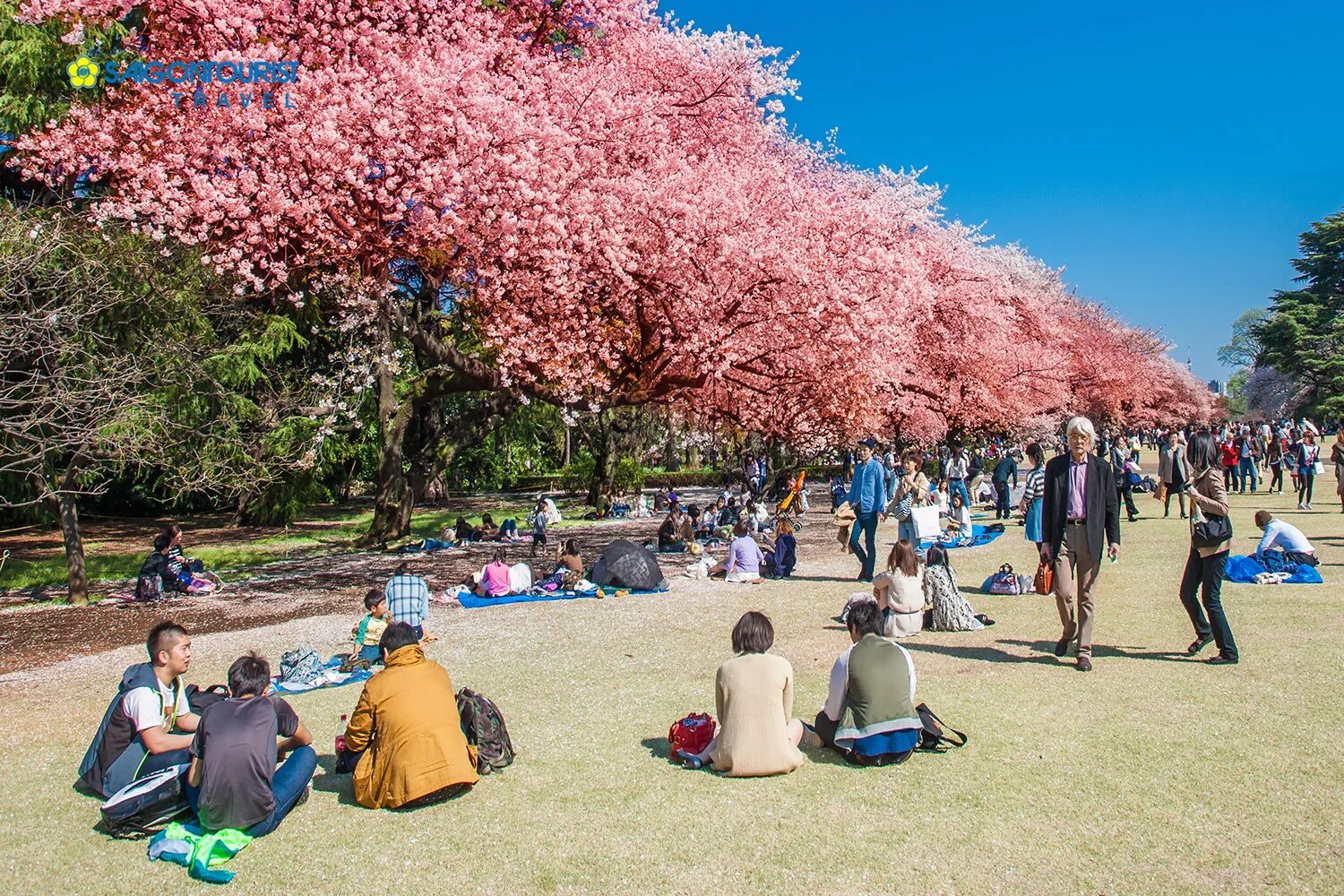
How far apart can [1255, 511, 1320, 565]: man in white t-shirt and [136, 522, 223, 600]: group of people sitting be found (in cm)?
1529

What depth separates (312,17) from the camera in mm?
15531

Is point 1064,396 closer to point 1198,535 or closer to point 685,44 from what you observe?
point 685,44

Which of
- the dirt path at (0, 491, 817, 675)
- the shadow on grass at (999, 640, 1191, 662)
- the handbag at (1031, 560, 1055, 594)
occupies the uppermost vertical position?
the handbag at (1031, 560, 1055, 594)

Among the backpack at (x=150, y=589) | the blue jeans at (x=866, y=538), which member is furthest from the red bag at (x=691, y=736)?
the backpack at (x=150, y=589)

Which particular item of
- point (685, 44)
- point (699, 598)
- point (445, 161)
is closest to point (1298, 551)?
point (699, 598)

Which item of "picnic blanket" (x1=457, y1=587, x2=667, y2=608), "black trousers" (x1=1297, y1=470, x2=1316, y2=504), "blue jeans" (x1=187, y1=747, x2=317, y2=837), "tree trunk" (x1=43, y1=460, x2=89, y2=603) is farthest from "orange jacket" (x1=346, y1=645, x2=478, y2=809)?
"black trousers" (x1=1297, y1=470, x2=1316, y2=504)

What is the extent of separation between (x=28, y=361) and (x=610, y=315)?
9.34 m

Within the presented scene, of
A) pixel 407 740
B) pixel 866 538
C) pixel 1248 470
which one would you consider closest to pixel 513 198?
pixel 866 538

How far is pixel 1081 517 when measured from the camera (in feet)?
25.3

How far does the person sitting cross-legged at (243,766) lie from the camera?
490cm

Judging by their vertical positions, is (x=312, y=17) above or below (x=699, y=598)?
above

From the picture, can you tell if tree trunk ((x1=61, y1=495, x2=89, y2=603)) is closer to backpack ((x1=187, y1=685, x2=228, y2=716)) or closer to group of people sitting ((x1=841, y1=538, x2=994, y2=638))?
backpack ((x1=187, y1=685, x2=228, y2=716))

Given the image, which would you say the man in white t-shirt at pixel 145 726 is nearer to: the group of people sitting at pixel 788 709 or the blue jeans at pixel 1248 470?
the group of people sitting at pixel 788 709

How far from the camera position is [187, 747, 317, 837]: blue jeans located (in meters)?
5.02
